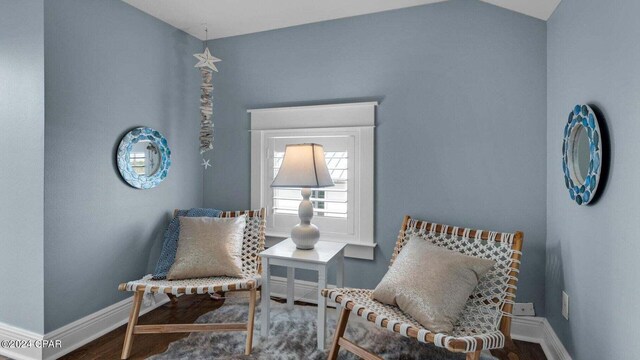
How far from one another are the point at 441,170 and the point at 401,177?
0.92ft

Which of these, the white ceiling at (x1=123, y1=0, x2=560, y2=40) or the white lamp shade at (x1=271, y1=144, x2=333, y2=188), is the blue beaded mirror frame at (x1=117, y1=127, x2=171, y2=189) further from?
the white lamp shade at (x1=271, y1=144, x2=333, y2=188)

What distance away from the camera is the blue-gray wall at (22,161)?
6.66 feet

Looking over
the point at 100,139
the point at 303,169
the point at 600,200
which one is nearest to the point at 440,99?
the point at 303,169

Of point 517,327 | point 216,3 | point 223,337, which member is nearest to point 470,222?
point 517,327

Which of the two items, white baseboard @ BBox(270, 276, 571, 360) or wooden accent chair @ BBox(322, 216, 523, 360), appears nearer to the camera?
wooden accent chair @ BBox(322, 216, 523, 360)

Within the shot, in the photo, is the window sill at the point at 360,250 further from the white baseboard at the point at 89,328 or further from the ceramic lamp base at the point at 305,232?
the white baseboard at the point at 89,328

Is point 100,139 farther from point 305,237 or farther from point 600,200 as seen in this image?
point 600,200

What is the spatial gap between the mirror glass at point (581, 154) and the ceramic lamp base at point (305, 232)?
1481 mm

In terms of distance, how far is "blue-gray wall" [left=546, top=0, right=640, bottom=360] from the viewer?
1.30 metres

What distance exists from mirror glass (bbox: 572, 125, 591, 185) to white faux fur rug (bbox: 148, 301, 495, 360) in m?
1.16

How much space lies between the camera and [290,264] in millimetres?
2254

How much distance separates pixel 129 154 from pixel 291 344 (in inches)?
66.4

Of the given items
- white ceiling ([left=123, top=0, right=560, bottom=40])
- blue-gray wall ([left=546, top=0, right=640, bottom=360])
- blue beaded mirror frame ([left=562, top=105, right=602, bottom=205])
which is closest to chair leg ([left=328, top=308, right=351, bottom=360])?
blue-gray wall ([left=546, top=0, right=640, bottom=360])

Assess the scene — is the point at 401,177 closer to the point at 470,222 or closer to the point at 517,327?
the point at 470,222
